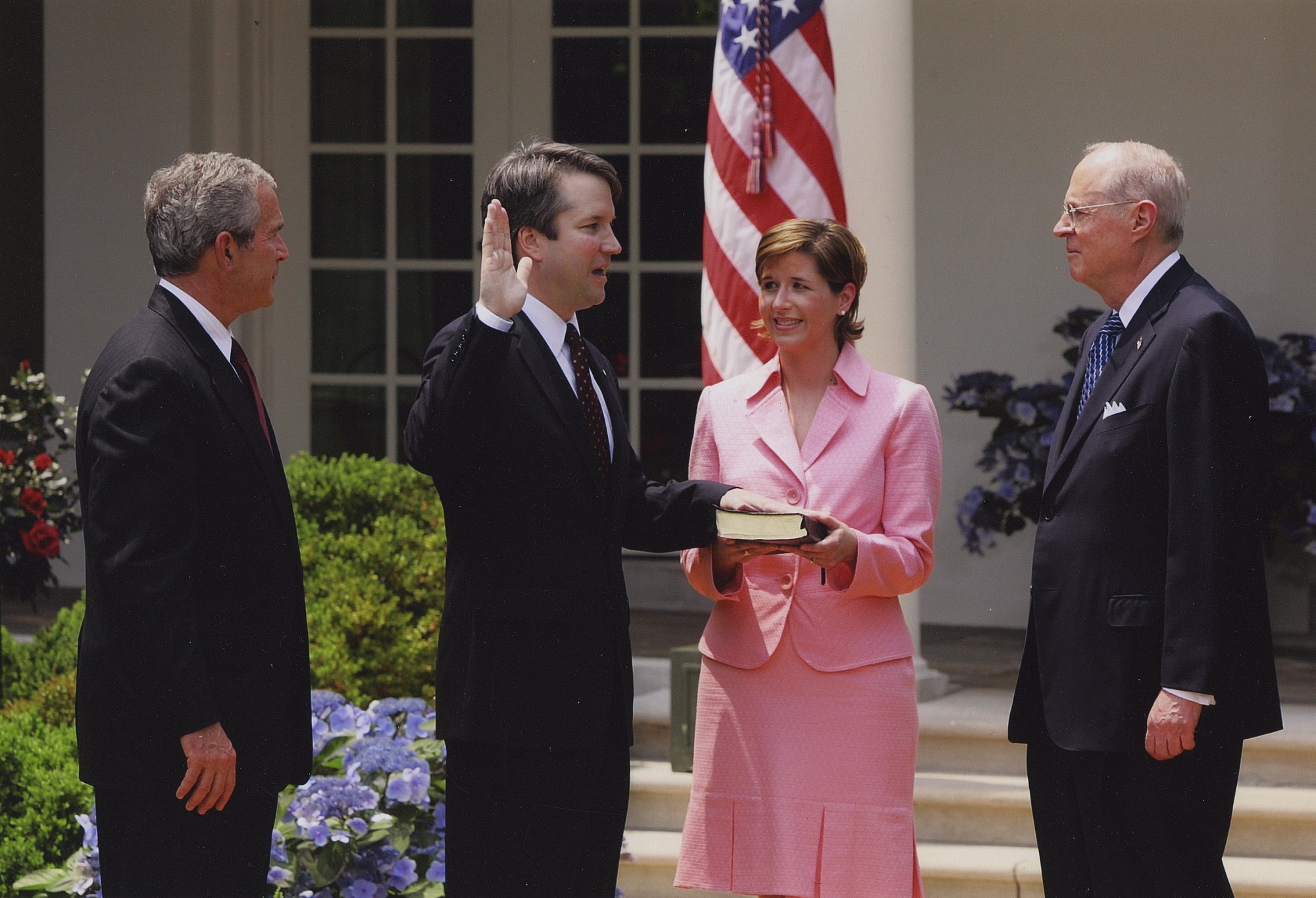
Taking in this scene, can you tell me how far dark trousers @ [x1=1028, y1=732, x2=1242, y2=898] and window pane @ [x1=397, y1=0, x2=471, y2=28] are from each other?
584 cm

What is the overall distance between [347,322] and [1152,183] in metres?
5.68

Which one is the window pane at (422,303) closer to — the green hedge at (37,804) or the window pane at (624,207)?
the window pane at (624,207)

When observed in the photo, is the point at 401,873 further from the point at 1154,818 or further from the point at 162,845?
the point at 1154,818

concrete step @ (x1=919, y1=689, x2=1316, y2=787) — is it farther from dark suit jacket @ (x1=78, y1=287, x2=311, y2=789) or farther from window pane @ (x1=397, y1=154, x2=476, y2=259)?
window pane @ (x1=397, y1=154, x2=476, y2=259)

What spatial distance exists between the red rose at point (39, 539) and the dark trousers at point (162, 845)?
3551 millimetres

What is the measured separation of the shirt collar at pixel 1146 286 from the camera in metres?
3.23

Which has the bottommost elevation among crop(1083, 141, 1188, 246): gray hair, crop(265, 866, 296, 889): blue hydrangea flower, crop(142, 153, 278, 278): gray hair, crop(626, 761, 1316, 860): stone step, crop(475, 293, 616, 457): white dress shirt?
crop(626, 761, 1316, 860): stone step

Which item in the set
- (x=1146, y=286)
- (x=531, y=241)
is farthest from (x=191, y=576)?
(x=1146, y=286)

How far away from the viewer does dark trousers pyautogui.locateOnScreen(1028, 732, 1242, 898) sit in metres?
3.07

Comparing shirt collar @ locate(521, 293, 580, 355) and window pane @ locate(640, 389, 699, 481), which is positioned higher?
shirt collar @ locate(521, 293, 580, 355)

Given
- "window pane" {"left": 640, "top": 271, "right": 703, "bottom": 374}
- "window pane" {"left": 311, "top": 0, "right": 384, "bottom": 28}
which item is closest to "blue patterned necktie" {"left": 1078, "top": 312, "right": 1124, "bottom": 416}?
"window pane" {"left": 640, "top": 271, "right": 703, "bottom": 374}

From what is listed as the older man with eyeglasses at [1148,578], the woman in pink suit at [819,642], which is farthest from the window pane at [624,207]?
the older man with eyeglasses at [1148,578]

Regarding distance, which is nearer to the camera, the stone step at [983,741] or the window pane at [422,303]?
the stone step at [983,741]

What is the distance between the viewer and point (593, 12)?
7906 mm
